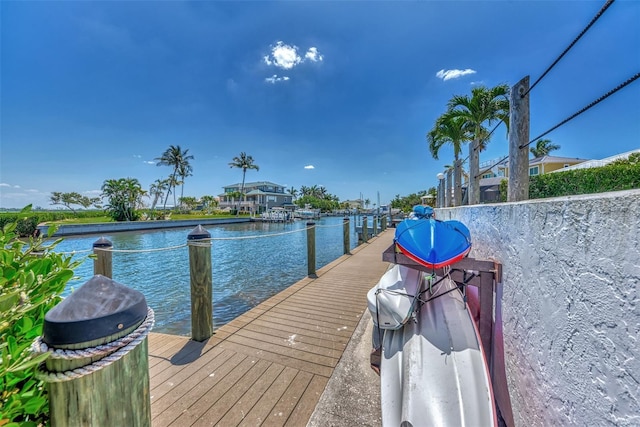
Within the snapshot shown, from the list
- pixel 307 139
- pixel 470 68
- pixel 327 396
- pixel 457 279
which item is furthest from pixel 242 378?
pixel 307 139

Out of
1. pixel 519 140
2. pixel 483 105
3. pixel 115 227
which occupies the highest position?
pixel 483 105

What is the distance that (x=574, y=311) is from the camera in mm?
1012

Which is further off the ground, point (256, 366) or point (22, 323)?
point (22, 323)

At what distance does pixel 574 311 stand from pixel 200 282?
3.07 metres

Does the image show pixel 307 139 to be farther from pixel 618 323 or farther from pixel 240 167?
pixel 618 323

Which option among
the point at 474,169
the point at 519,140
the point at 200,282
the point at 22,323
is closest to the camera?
the point at 22,323

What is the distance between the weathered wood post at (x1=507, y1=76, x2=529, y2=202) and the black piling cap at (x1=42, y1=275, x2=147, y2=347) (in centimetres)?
235

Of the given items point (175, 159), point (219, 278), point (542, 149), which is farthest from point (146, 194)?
point (542, 149)

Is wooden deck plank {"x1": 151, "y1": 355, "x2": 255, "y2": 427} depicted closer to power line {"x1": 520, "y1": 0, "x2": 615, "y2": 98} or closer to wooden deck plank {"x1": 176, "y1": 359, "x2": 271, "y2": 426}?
wooden deck plank {"x1": 176, "y1": 359, "x2": 271, "y2": 426}

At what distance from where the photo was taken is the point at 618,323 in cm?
79

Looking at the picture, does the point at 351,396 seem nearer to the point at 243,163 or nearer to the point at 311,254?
the point at 311,254

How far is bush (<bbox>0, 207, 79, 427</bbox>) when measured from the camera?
614 millimetres

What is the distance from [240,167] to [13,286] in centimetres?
4736

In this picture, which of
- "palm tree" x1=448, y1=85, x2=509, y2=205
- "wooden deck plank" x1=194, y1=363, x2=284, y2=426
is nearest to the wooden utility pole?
"wooden deck plank" x1=194, y1=363, x2=284, y2=426
